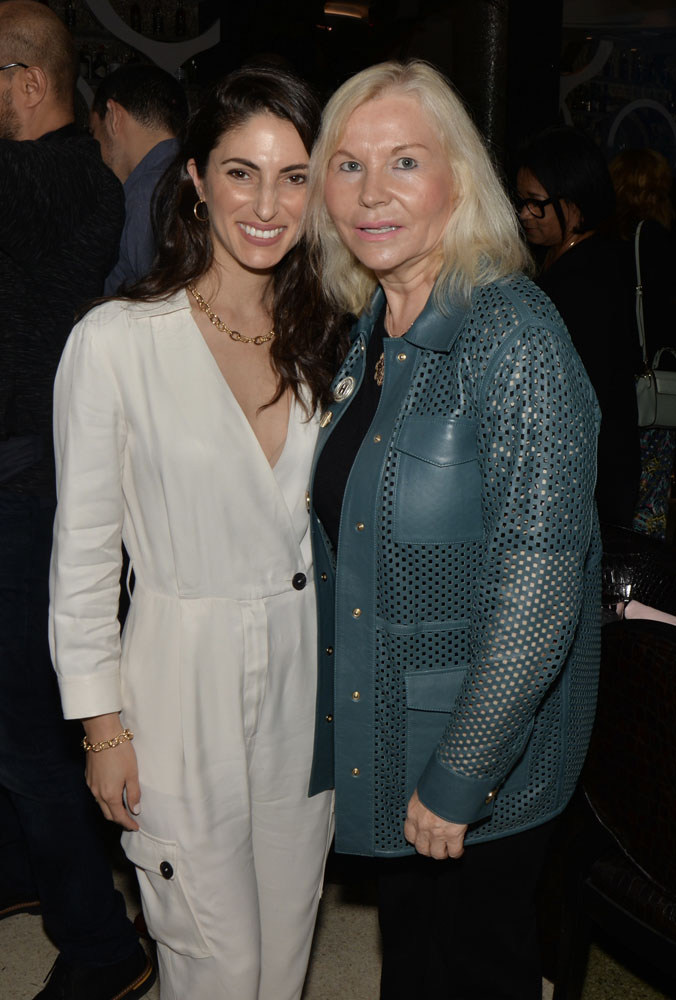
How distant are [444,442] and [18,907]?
196cm

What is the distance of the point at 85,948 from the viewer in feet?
7.78

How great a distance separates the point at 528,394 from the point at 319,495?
0.46 m

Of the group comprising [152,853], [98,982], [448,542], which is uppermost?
[448,542]

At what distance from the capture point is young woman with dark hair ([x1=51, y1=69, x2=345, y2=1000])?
171 centimetres

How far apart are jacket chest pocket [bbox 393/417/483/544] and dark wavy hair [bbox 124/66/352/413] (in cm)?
33

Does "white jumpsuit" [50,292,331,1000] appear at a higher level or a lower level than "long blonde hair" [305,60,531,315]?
lower

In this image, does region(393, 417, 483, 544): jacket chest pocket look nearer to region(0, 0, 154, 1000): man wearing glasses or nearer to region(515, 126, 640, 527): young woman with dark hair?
region(0, 0, 154, 1000): man wearing glasses

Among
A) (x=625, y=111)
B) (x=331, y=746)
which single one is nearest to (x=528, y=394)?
(x=331, y=746)

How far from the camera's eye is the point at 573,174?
3.66m

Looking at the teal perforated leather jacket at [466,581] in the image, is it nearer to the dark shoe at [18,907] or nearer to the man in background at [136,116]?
the dark shoe at [18,907]

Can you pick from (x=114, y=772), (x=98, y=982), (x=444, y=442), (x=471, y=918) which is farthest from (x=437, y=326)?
(x=98, y=982)

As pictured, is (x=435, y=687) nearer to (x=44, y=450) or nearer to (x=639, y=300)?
(x=44, y=450)

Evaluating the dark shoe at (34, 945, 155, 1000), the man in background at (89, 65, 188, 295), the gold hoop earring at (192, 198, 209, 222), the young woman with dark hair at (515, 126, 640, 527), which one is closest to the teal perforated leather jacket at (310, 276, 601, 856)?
the gold hoop earring at (192, 198, 209, 222)

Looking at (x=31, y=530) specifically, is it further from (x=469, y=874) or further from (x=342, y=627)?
(x=469, y=874)
